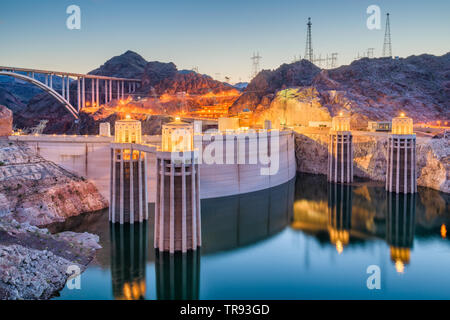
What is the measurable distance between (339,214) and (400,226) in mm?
6534

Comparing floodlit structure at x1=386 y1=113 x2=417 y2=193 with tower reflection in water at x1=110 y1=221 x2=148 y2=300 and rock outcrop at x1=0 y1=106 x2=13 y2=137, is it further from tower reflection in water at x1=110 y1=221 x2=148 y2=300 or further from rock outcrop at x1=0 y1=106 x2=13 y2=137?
rock outcrop at x1=0 y1=106 x2=13 y2=137

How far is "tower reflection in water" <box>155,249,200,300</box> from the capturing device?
2637 centimetres

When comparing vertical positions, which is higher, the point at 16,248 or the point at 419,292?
the point at 16,248

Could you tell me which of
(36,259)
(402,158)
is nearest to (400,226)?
(402,158)

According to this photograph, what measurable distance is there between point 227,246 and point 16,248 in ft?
52.0

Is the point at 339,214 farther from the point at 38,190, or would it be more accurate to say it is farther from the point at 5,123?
the point at 5,123

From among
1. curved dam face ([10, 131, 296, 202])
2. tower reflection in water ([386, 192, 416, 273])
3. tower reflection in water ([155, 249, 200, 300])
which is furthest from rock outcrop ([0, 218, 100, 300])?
tower reflection in water ([386, 192, 416, 273])

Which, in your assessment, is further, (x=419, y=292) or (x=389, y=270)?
(x=389, y=270)

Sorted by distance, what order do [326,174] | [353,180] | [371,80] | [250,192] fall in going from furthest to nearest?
1. [371,80]
2. [326,174]
3. [353,180]
4. [250,192]

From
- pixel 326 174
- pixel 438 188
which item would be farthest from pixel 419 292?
pixel 326 174
